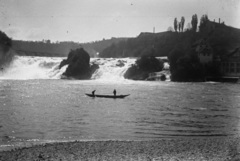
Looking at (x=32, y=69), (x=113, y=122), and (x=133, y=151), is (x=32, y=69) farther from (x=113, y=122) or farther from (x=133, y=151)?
(x=133, y=151)

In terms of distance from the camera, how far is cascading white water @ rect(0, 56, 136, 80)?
572ft

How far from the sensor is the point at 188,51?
572 feet

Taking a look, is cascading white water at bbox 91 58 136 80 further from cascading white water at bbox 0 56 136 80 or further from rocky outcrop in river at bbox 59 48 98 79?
rocky outcrop in river at bbox 59 48 98 79

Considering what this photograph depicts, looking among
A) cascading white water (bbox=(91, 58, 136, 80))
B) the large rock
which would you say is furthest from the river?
the large rock

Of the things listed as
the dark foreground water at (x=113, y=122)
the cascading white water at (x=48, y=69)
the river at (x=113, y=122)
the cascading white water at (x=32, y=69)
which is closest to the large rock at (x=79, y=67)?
the cascading white water at (x=48, y=69)

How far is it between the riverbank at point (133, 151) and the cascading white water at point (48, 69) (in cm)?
13878

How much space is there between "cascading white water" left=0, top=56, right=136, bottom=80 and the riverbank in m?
139

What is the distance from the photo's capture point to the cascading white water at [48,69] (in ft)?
572

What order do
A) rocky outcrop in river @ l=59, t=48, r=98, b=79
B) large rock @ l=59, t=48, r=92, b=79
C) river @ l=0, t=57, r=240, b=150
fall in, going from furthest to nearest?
rocky outcrop in river @ l=59, t=48, r=98, b=79 < large rock @ l=59, t=48, r=92, b=79 < river @ l=0, t=57, r=240, b=150

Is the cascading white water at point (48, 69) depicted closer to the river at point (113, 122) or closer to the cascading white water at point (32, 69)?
the cascading white water at point (32, 69)

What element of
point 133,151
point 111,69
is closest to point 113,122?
point 133,151

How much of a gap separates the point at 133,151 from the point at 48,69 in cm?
16509

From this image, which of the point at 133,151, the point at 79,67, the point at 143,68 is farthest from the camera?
the point at 79,67

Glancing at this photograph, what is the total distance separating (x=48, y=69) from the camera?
187m
